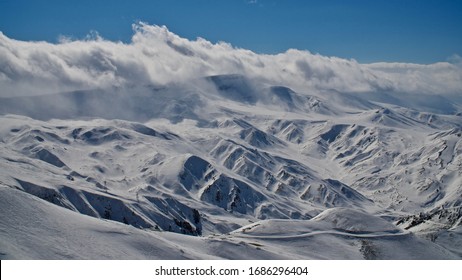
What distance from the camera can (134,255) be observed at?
4043 inches

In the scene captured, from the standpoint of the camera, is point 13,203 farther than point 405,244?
No

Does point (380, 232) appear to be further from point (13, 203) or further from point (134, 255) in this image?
point (13, 203)

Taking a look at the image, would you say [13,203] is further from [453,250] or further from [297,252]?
[453,250]

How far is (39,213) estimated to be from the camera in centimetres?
10788
